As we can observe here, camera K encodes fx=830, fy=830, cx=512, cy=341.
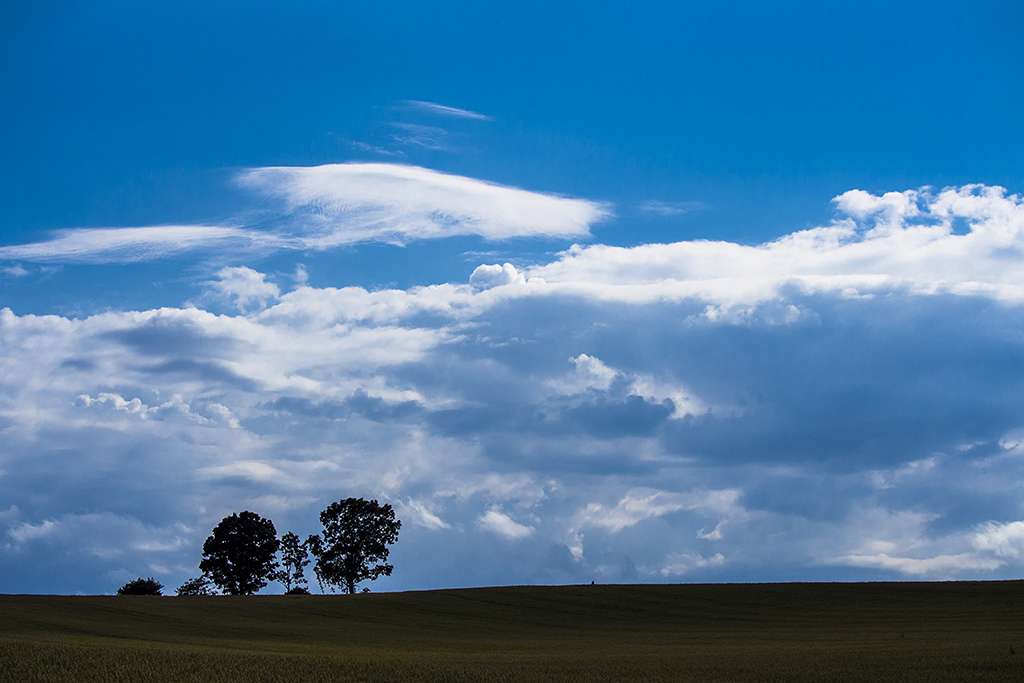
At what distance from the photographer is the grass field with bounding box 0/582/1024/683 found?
26188mm

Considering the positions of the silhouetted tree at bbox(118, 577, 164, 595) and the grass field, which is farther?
the silhouetted tree at bbox(118, 577, 164, 595)

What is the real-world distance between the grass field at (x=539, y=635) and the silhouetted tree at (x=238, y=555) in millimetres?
21406

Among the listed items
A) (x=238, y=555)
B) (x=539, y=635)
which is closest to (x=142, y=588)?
(x=238, y=555)

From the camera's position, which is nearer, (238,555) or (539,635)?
(539,635)

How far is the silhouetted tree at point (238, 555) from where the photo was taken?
3319 inches

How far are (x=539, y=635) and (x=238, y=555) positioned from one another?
1825 inches

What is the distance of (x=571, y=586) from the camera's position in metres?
75.1

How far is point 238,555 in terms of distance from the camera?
84.4 m

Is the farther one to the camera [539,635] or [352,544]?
[352,544]

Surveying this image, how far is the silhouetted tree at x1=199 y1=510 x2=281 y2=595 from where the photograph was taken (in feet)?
277

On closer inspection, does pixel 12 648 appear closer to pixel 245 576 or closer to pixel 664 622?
pixel 664 622

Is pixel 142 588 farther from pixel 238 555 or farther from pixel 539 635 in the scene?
pixel 539 635

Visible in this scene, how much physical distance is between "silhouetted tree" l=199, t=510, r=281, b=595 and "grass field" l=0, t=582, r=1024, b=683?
21406 mm

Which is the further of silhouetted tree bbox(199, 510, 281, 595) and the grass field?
silhouetted tree bbox(199, 510, 281, 595)
